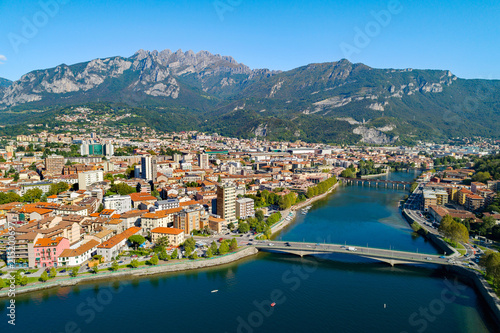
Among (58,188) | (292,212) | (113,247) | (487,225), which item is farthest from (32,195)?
(487,225)

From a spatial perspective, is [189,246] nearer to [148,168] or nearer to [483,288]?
[483,288]

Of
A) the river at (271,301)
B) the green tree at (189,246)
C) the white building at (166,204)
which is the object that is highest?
the white building at (166,204)

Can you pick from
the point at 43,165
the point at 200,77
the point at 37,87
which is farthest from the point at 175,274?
the point at 200,77

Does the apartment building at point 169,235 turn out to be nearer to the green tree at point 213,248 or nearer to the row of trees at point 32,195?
the green tree at point 213,248

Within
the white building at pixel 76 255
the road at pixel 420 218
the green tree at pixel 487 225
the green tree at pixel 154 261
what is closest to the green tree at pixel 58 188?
the white building at pixel 76 255

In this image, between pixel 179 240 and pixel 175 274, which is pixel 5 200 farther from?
pixel 175 274

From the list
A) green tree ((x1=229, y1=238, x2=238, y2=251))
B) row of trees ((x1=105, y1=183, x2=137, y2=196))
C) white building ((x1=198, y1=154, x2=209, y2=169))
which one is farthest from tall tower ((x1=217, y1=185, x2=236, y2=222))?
white building ((x1=198, y1=154, x2=209, y2=169))

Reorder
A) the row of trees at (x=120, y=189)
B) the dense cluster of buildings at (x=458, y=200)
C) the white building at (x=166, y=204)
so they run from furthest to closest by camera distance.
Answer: the row of trees at (x=120, y=189)
the dense cluster of buildings at (x=458, y=200)
the white building at (x=166, y=204)
